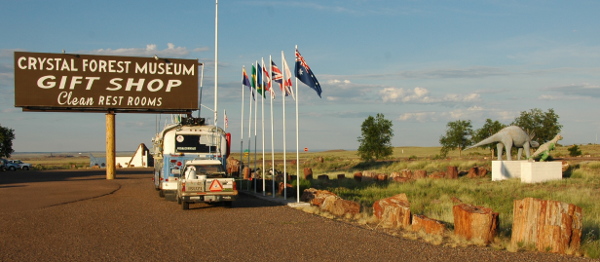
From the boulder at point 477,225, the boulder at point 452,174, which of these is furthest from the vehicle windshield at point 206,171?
the boulder at point 452,174

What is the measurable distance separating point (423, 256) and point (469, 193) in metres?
15.8

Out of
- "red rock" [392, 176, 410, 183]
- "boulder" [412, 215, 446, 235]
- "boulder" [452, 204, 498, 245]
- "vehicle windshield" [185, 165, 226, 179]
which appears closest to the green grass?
"boulder" [452, 204, 498, 245]

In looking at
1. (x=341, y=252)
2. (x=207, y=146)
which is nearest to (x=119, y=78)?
(x=207, y=146)

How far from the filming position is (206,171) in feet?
64.4

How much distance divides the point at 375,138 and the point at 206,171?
45894mm

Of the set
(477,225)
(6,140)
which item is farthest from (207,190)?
(6,140)

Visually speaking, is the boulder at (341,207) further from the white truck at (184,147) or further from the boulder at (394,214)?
the white truck at (184,147)

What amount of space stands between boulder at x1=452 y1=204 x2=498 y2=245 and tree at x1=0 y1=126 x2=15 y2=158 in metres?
75.6

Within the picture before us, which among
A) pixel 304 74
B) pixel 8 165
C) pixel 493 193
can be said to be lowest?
pixel 493 193

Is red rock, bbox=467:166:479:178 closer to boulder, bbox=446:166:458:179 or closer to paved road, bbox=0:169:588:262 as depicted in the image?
boulder, bbox=446:166:458:179

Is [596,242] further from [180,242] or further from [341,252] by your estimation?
[180,242]

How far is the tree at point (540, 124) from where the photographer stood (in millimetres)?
52812

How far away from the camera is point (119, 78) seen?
118 ft

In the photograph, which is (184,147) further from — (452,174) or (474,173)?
(474,173)
